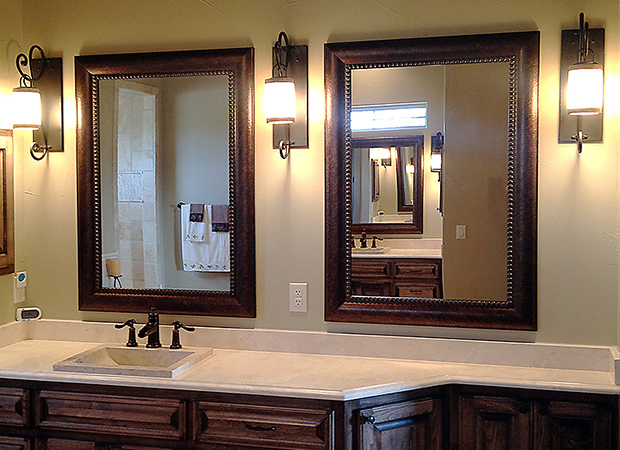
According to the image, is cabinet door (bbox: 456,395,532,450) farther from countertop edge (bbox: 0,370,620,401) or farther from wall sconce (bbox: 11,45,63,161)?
wall sconce (bbox: 11,45,63,161)

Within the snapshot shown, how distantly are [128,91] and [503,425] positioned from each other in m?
2.15

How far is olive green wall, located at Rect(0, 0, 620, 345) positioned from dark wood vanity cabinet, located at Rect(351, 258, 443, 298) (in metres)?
0.15

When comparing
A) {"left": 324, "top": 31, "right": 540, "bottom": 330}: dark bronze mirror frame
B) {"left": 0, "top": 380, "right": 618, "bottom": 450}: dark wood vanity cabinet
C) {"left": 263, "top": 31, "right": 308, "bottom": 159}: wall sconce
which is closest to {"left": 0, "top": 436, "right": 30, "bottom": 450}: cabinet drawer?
{"left": 0, "top": 380, "right": 618, "bottom": 450}: dark wood vanity cabinet

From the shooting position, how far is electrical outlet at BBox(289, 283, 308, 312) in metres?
2.69

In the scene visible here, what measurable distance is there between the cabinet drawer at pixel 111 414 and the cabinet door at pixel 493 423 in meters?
1.07

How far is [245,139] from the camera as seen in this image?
8.84 feet

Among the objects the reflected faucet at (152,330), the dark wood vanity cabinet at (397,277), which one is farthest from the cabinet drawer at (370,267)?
the reflected faucet at (152,330)

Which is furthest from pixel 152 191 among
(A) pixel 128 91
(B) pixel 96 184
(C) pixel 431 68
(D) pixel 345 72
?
(C) pixel 431 68

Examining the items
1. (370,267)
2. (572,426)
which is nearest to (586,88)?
(370,267)

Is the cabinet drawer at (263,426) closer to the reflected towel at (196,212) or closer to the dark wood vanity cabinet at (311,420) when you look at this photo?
the dark wood vanity cabinet at (311,420)

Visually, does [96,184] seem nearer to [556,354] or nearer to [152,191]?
[152,191]

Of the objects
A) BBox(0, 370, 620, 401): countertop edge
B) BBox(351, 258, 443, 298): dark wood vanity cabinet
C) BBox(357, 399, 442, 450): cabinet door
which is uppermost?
BBox(351, 258, 443, 298): dark wood vanity cabinet

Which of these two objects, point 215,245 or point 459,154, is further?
point 215,245

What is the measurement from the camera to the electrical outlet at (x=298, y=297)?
2693 mm
